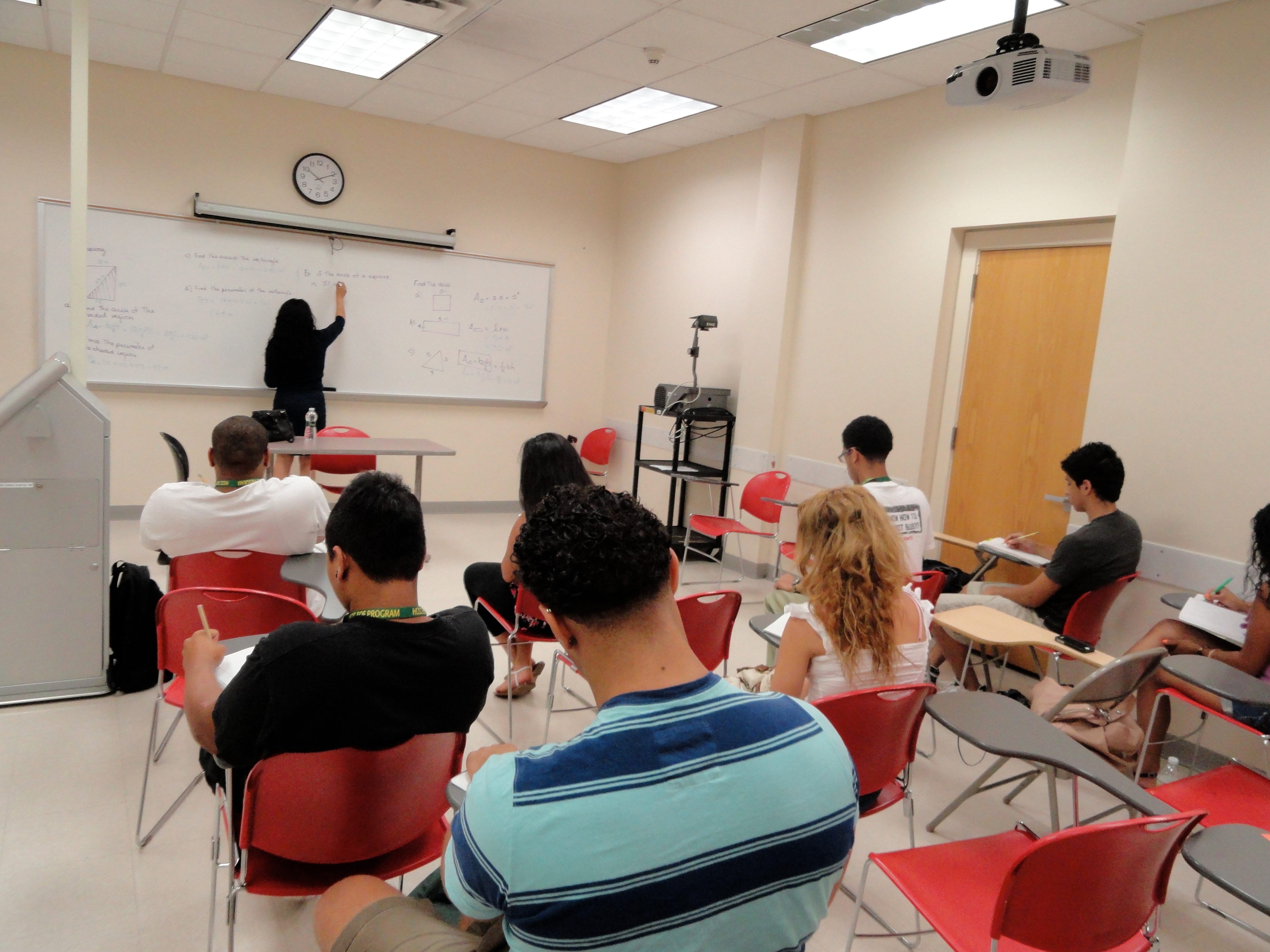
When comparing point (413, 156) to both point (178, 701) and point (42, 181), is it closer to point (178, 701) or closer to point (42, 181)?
point (42, 181)

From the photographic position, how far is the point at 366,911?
1.22 metres

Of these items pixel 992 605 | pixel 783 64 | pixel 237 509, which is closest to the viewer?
pixel 237 509

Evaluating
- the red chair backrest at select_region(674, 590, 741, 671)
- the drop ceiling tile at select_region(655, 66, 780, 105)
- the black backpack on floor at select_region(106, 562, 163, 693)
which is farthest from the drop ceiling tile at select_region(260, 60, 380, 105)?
the red chair backrest at select_region(674, 590, 741, 671)

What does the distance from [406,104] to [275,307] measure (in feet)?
5.58

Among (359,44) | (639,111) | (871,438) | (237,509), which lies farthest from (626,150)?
(237,509)

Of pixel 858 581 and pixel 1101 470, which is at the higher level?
pixel 1101 470

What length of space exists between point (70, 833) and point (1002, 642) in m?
2.85

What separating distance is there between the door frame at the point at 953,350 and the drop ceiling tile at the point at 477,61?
256 centimetres

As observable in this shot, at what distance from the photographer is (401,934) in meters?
1.18

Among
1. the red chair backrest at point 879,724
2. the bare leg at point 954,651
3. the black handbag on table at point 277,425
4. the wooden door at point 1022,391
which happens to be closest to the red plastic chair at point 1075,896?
the red chair backrest at point 879,724

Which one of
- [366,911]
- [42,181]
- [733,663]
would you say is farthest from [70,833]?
[42,181]

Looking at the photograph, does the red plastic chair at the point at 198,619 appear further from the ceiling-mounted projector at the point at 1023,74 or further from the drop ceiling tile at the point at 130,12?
the drop ceiling tile at the point at 130,12

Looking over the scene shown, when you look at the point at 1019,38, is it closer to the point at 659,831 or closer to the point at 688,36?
the point at 688,36

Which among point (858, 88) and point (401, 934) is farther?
point (858, 88)
